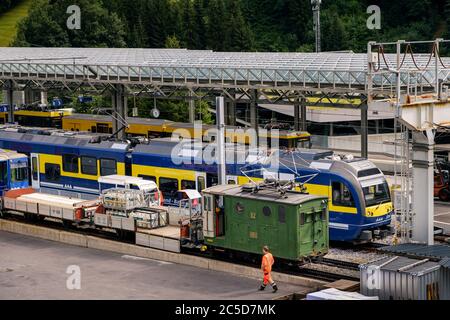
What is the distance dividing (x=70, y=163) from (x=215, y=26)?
5661 cm

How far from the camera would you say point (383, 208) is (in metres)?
31.6

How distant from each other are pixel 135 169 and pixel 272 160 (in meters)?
7.14

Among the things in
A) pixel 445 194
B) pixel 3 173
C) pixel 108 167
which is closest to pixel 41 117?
pixel 3 173

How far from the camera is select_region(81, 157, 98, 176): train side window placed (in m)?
39.4

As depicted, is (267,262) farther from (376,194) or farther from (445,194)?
(445,194)

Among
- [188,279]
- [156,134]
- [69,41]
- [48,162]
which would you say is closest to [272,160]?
[188,279]

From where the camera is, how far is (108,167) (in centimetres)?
3894

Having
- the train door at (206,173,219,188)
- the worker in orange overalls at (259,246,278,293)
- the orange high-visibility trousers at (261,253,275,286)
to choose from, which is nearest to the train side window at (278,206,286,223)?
the worker in orange overalls at (259,246,278,293)

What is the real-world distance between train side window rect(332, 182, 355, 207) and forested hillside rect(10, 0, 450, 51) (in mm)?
63138

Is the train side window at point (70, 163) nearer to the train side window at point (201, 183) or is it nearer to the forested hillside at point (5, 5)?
the train side window at point (201, 183)

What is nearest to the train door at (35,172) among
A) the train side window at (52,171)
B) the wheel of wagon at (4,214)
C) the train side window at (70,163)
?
the train side window at (52,171)

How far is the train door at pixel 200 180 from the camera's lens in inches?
1385

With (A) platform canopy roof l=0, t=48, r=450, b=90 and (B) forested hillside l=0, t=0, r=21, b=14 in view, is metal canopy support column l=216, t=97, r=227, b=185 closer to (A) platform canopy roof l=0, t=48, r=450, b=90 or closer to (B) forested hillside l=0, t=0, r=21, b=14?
(A) platform canopy roof l=0, t=48, r=450, b=90

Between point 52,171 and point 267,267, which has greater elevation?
point 52,171
